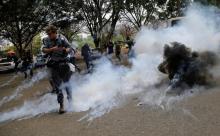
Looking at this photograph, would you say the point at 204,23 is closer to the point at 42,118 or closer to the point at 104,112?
the point at 104,112

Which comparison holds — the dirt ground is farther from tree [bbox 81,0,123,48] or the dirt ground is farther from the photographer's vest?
tree [bbox 81,0,123,48]

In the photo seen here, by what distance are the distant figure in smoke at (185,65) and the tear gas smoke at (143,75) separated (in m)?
0.28

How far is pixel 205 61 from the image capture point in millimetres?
9828

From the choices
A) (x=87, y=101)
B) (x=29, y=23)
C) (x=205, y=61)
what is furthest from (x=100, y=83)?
(x=29, y=23)

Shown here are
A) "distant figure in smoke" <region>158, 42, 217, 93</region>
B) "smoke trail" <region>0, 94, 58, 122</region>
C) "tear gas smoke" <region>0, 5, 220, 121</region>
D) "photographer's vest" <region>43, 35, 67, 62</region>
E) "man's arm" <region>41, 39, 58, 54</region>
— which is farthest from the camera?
"distant figure in smoke" <region>158, 42, 217, 93</region>

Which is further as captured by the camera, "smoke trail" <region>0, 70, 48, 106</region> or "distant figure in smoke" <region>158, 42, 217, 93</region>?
"smoke trail" <region>0, 70, 48, 106</region>

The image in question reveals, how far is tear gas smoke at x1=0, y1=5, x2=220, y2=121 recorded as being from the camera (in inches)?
356

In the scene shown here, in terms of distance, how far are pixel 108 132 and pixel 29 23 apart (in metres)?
29.4

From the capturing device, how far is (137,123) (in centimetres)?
684

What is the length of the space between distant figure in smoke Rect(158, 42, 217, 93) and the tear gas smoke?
0.28 m

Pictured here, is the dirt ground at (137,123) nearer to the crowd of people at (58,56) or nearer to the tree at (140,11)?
the crowd of people at (58,56)

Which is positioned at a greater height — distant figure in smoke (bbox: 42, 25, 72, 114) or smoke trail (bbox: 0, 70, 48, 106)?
distant figure in smoke (bbox: 42, 25, 72, 114)

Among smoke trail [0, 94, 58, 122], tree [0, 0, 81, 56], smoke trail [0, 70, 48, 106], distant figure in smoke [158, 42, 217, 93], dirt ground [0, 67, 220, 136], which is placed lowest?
smoke trail [0, 70, 48, 106]

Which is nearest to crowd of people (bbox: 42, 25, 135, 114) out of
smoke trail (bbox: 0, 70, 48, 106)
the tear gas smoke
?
the tear gas smoke
